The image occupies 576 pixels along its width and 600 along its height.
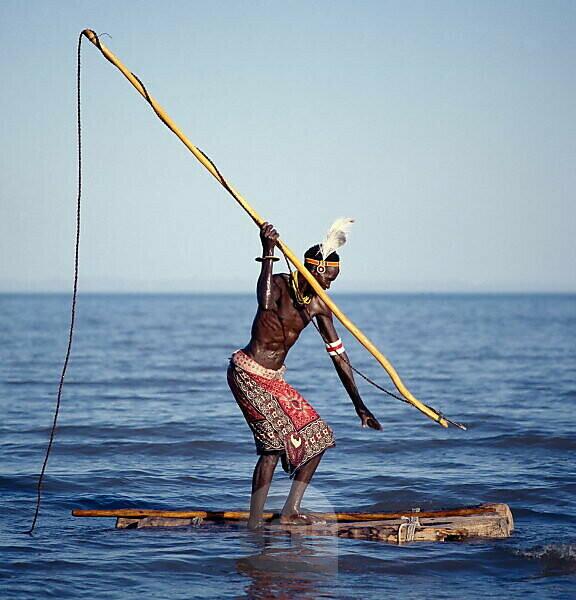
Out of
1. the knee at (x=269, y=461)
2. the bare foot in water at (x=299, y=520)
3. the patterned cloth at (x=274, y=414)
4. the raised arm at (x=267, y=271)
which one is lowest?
the bare foot in water at (x=299, y=520)

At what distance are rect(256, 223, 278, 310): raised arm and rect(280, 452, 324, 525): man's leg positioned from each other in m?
1.34

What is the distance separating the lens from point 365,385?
22656mm

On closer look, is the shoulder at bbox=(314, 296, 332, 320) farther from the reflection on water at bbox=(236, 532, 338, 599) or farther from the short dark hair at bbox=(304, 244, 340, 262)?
the reflection on water at bbox=(236, 532, 338, 599)

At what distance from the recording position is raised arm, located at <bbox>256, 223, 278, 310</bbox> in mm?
7457

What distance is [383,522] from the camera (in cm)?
816

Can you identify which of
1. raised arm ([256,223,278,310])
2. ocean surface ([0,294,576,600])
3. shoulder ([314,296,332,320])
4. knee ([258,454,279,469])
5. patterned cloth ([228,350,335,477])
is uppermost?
raised arm ([256,223,278,310])

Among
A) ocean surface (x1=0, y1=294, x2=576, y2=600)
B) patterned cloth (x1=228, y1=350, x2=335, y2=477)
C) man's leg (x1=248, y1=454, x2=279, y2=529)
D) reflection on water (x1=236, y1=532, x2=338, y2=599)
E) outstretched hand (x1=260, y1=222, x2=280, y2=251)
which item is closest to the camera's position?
reflection on water (x1=236, y1=532, x2=338, y2=599)

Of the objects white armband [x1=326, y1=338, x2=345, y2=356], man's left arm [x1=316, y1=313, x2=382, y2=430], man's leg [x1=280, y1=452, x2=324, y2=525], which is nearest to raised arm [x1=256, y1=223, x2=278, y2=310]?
man's left arm [x1=316, y1=313, x2=382, y2=430]

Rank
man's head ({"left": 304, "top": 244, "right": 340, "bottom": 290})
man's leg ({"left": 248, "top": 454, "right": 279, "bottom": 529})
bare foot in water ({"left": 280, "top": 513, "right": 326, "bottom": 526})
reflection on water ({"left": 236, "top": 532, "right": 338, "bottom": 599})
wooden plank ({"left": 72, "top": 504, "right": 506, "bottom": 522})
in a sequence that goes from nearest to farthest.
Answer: reflection on water ({"left": 236, "top": 532, "right": 338, "bottom": 599}), man's head ({"left": 304, "top": 244, "right": 340, "bottom": 290}), man's leg ({"left": 248, "top": 454, "right": 279, "bottom": 529}), bare foot in water ({"left": 280, "top": 513, "right": 326, "bottom": 526}), wooden plank ({"left": 72, "top": 504, "right": 506, "bottom": 522})

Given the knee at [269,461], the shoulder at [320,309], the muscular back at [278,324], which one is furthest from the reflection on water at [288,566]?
the shoulder at [320,309]

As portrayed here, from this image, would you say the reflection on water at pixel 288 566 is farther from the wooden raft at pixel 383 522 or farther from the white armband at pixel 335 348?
the white armband at pixel 335 348

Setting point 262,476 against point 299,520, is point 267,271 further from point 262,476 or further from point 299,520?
point 299,520

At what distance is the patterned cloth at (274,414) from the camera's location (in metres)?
7.89

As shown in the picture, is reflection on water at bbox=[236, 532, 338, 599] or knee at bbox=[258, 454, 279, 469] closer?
reflection on water at bbox=[236, 532, 338, 599]
